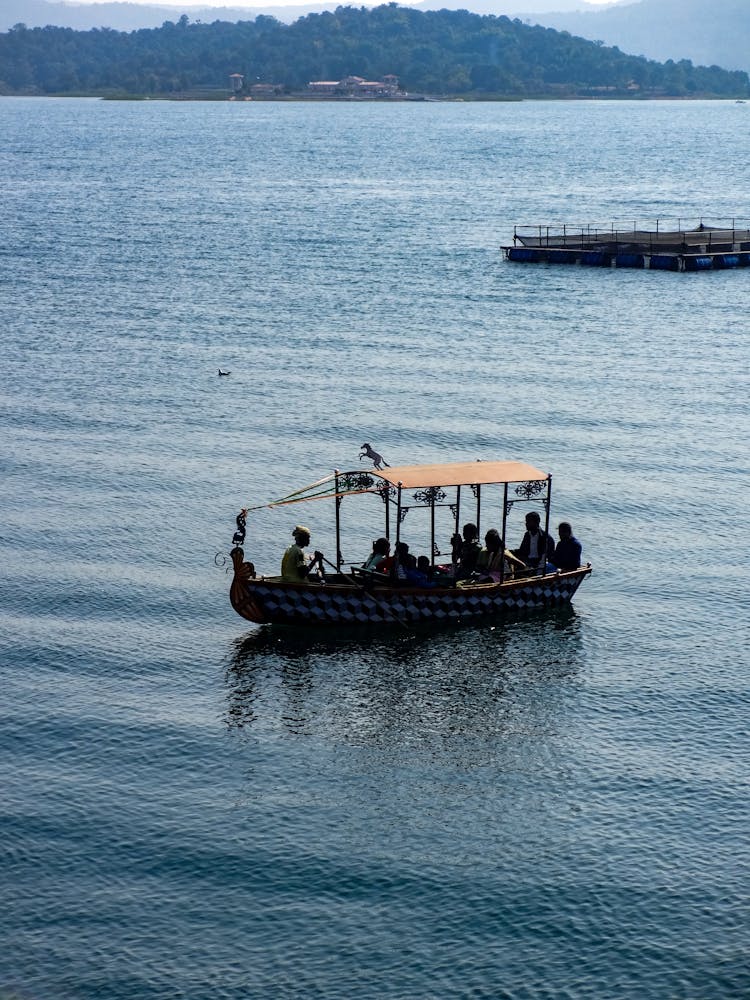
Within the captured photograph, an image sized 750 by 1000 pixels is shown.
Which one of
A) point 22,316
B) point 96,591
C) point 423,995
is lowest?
point 423,995

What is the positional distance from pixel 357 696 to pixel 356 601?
3.54m

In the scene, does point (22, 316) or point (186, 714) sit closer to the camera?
point (186, 714)

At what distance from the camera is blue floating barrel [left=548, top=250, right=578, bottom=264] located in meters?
95.5

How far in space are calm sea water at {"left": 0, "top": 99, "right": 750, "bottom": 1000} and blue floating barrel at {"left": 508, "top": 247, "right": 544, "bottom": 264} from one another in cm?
2727

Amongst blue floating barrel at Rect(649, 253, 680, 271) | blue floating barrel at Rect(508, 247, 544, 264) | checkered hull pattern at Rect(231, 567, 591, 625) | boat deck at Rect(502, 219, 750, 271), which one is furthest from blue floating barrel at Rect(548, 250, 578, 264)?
checkered hull pattern at Rect(231, 567, 591, 625)

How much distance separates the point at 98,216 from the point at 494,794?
9862cm

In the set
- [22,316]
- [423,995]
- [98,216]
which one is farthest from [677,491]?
[98,216]

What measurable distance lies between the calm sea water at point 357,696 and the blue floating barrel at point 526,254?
2727 cm

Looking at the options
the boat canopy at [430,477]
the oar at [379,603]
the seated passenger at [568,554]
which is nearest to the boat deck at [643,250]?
the boat canopy at [430,477]

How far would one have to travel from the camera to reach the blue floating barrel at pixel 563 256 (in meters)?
95.5

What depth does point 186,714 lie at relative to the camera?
28812 millimetres

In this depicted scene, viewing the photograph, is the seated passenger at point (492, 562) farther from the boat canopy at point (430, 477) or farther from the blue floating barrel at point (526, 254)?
the blue floating barrel at point (526, 254)

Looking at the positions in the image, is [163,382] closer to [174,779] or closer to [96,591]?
[96,591]

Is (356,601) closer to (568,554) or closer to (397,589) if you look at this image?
(397,589)
